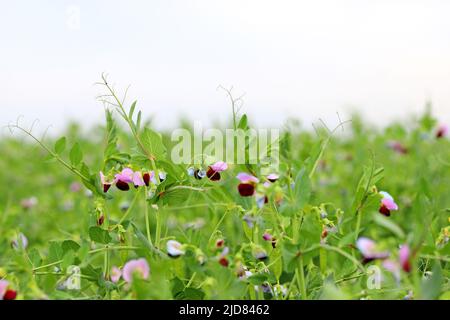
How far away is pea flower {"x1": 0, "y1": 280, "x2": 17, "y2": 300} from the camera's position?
926 millimetres

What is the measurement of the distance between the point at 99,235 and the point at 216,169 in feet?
0.69

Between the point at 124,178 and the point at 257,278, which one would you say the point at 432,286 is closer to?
the point at 257,278

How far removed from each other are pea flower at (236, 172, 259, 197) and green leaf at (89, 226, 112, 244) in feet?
0.80

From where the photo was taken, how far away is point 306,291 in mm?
1026

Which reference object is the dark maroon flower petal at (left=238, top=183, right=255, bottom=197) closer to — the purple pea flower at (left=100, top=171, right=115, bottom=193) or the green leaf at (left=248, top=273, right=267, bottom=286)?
the green leaf at (left=248, top=273, right=267, bottom=286)

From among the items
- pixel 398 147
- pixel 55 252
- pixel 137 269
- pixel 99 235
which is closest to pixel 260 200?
pixel 137 269

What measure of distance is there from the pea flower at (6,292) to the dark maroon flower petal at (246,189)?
0.34m

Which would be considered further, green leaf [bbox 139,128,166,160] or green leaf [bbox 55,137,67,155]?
green leaf [bbox 55,137,67,155]

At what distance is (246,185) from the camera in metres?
0.98

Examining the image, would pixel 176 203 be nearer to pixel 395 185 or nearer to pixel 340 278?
pixel 340 278

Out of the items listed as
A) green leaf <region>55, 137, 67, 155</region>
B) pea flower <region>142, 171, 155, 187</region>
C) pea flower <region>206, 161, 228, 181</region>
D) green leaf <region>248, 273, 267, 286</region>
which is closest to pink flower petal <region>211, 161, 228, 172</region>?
pea flower <region>206, 161, 228, 181</region>

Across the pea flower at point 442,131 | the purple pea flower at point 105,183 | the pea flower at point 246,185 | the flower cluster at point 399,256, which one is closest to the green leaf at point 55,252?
the purple pea flower at point 105,183

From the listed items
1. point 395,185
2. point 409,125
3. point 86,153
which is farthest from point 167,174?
point 86,153

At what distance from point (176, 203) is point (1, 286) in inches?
12.1
